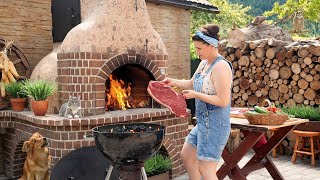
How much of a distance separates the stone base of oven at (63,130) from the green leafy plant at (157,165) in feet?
Answer: 1.06

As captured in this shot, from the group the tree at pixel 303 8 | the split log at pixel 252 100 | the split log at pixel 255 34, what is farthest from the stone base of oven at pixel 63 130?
the tree at pixel 303 8

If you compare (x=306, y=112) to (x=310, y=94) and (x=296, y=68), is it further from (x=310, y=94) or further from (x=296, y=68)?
(x=296, y=68)

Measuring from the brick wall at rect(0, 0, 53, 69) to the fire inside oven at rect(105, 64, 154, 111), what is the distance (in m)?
1.49

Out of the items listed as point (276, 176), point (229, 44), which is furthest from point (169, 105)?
point (229, 44)

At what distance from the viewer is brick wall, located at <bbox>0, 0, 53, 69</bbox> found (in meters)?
6.28

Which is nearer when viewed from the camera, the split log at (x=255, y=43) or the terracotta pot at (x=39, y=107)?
the terracotta pot at (x=39, y=107)

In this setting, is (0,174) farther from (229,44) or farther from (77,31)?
(229,44)

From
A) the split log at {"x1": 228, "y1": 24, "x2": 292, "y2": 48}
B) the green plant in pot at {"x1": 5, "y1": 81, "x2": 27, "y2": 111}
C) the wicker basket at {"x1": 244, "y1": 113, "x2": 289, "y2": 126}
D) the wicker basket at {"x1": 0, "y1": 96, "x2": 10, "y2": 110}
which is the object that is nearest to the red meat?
the wicker basket at {"x1": 244, "y1": 113, "x2": 289, "y2": 126}

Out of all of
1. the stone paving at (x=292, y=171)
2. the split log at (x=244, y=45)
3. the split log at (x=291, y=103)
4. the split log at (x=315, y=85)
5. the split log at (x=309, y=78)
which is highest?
the split log at (x=244, y=45)

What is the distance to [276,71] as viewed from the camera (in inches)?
321

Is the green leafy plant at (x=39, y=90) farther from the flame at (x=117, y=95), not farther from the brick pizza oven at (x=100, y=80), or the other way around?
the flame at (x=117, y=95)

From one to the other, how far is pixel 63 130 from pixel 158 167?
1.47m

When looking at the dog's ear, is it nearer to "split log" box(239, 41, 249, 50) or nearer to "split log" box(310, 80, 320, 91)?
"split log" box(239, 41, 249, 50)

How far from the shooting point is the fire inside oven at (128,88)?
6.00 meters
